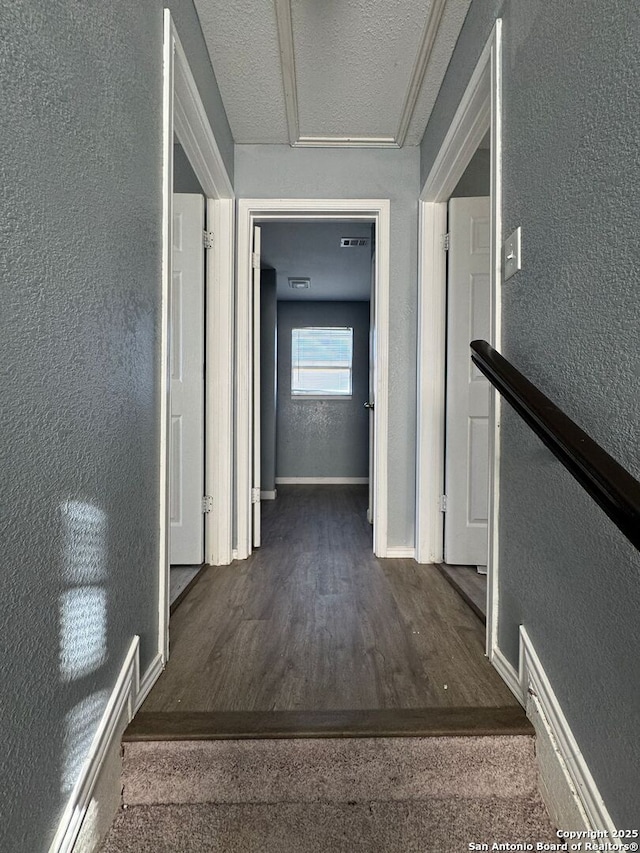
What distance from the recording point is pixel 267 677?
131 centimetres

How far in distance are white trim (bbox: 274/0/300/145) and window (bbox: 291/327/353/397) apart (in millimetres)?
3506

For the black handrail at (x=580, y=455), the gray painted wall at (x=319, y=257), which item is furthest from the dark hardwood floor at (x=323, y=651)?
the gray painted wall at (x=319, y=257)

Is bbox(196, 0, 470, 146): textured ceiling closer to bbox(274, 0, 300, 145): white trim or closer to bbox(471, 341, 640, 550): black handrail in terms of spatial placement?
bbox(274, 0, 300, 145): white trim

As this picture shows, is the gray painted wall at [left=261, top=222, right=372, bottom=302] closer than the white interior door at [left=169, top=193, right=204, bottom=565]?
No

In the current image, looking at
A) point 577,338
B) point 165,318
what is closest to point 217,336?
point 165,318

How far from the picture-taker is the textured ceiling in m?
1.67

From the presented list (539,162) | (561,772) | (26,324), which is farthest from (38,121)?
(561,772)

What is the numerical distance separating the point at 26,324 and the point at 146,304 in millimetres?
533

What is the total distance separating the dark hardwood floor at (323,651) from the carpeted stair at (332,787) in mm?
46

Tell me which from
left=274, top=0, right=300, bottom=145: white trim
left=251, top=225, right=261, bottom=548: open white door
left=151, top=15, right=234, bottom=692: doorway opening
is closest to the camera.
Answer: left=274, top=0, right=300, bottom=145: white trim

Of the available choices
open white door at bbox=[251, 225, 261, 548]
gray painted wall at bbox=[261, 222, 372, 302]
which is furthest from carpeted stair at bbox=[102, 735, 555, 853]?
gray painted wall at bbox=[261, 222, 372, 302]

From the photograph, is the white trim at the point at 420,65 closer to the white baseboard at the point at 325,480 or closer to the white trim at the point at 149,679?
the white trim at the point at 149,679

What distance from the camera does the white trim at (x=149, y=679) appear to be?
116 cm

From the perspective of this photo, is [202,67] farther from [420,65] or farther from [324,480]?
[324,480]
